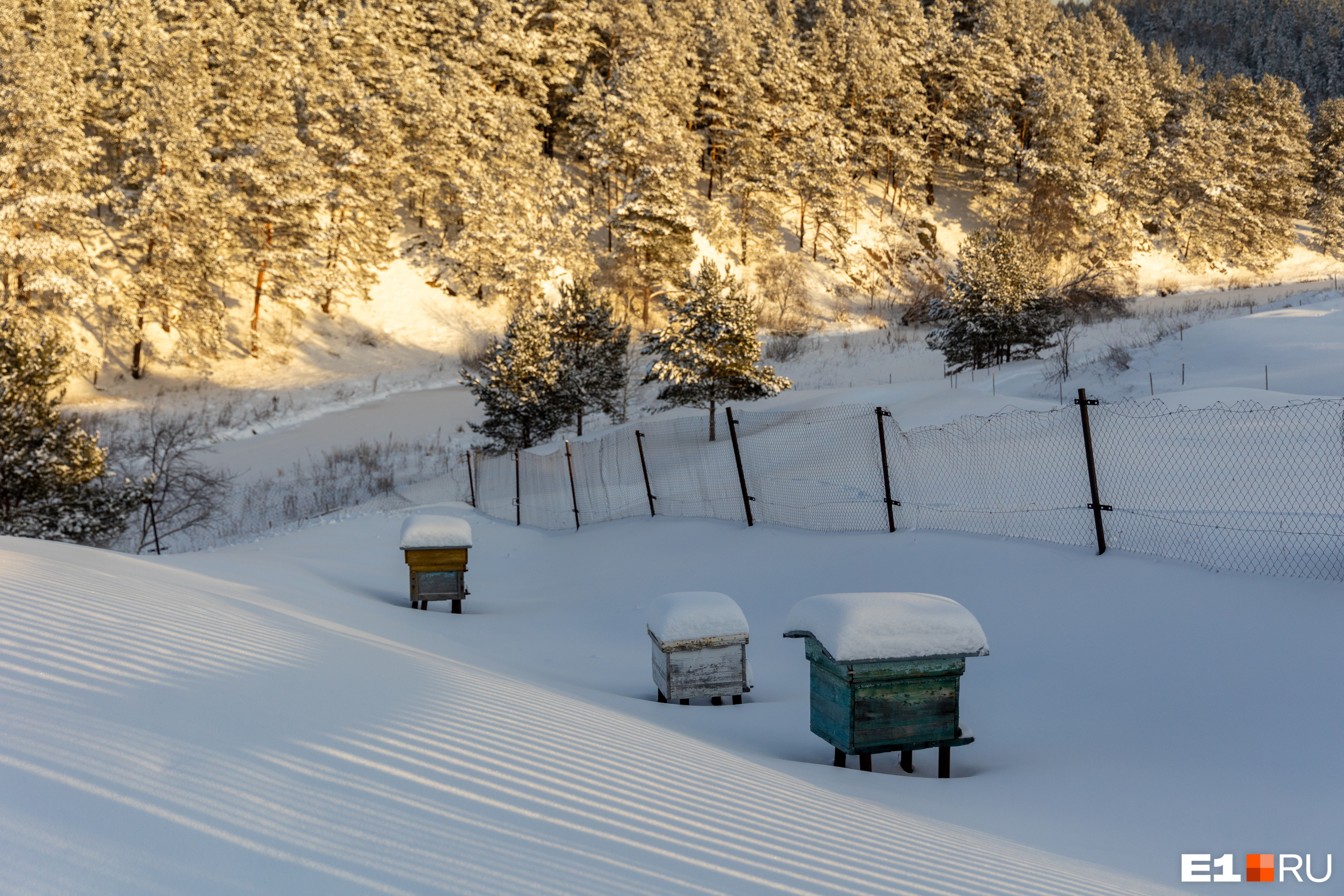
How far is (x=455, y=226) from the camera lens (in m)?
50.5

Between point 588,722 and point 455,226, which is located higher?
point 455,226

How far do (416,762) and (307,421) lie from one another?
3398 centimetres

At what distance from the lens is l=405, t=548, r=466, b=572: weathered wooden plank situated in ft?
33.8

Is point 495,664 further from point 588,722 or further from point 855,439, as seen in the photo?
point 855,439

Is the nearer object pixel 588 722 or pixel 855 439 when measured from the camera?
pixel 588 722

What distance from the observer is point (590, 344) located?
3130cm

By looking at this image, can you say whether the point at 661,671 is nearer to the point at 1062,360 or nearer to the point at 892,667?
the point at 892,667

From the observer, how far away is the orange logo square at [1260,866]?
3836 mm

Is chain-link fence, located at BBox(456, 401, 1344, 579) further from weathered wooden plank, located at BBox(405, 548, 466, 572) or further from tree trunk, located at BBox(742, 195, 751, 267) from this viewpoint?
tree trunk, located at BBox(742, 195, 751, 267)

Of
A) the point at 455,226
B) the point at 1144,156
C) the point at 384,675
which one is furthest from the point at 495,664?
the point at 1144,156

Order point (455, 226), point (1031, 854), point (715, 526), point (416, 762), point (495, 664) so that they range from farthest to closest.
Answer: point (455, 226)
point (715, 526)
point (495, 664)
point (1031, 854)
point (416, 762)

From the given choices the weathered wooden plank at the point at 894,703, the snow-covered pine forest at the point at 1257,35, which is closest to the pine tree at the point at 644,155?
the weathered wooden plank at the point at 894,703

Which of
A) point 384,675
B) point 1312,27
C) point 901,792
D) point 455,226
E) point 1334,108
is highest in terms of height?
point 1312,27

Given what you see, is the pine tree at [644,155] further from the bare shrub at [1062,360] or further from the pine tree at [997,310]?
the bare shrub at [1062,360]
